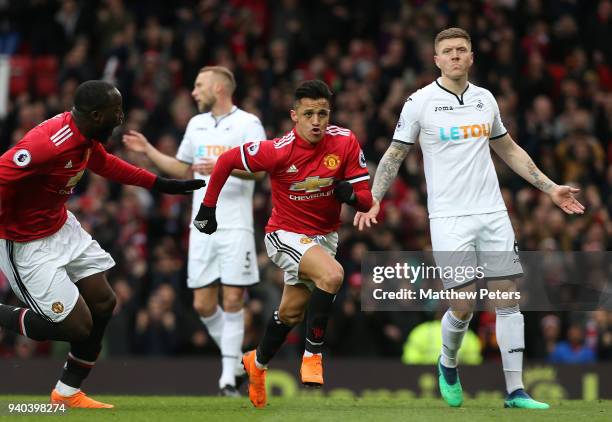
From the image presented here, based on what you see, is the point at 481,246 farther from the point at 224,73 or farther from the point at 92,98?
the point at 224,73

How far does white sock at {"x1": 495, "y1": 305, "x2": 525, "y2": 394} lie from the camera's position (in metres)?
9.66

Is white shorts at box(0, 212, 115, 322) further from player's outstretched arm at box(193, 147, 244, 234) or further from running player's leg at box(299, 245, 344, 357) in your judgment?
running player's leg at box(299, 245, 344, 357)

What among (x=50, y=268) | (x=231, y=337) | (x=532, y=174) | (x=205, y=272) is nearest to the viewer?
(x=50, y=268)

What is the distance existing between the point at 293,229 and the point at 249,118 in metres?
2.41

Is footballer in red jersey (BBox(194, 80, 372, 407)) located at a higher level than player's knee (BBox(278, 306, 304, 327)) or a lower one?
higher

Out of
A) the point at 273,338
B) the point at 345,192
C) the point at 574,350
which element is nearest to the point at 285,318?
the point at 273,338

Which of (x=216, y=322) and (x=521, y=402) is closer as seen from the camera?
(x=521, y=402)

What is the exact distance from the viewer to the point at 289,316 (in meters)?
9.59

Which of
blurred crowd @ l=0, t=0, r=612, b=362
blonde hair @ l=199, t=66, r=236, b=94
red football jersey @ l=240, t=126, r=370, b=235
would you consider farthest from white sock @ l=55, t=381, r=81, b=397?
blurred crowd @ l=0, t=0, r=612, b=362

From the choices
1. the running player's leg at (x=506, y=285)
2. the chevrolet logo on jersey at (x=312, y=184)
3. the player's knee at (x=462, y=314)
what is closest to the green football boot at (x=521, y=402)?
the running player's leg at (x=506, y=285)

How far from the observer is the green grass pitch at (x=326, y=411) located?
8.71 meters

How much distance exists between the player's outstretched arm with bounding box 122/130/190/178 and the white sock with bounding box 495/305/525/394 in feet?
11.8

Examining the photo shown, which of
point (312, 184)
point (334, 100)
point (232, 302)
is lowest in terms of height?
point (232, 302)

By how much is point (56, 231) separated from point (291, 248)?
1.80m
